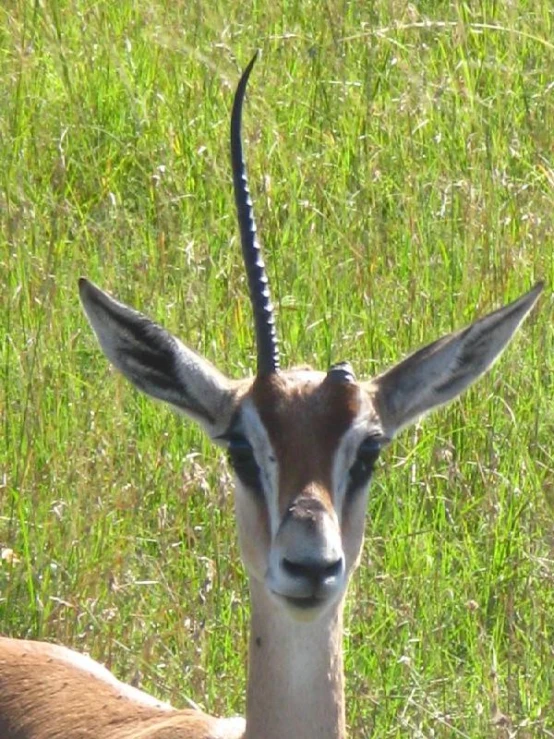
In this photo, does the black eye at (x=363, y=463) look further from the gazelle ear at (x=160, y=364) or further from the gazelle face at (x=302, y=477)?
the gazelle ear at (x=160, y=364)

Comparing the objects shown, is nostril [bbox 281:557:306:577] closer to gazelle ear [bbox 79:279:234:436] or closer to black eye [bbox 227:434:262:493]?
black eye [bbox 227:434:262:493]

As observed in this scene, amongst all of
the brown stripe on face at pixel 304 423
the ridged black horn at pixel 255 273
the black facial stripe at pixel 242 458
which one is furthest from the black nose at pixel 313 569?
the ridged black horn at pixel 255 273

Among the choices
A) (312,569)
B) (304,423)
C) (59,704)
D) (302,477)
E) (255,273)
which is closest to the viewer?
(312,569)

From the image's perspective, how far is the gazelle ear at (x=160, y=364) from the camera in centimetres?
421

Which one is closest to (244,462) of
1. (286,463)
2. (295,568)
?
(286,463)

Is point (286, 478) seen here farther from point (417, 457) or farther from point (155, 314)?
point (155, 314)

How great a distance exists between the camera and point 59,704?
4641mm

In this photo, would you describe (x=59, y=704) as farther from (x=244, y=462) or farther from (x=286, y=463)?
(x=286, y=463)

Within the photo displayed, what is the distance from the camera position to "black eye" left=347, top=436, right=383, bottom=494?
13.0 ft

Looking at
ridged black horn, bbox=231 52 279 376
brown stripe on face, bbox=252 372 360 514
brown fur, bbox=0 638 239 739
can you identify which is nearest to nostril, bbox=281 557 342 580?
brown stripe on face, bbox=252 372 360 514

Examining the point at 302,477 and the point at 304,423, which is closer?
the point at 302,477

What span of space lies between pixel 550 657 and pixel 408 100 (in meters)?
3.10

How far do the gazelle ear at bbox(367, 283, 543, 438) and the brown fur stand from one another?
86 centimetres

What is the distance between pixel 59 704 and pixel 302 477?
1.17 meters
